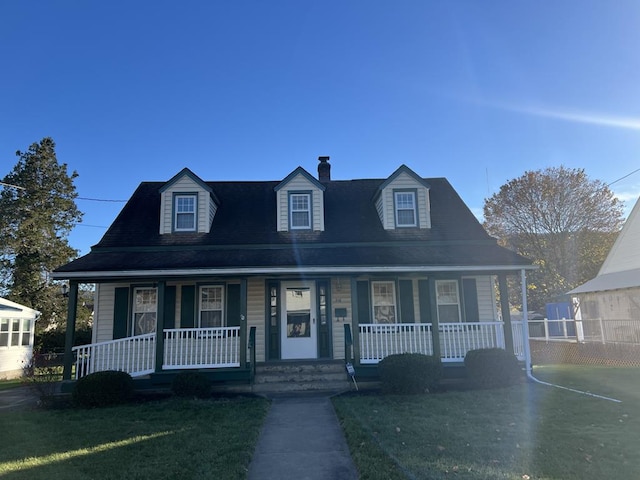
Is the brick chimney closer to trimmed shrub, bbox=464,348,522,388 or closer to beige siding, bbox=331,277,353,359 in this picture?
beige siding, bbox=331,277,353,359

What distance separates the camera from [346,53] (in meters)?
10.9

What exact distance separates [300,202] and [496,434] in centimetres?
894

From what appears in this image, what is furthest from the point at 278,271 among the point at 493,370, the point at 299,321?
the point at 493,370

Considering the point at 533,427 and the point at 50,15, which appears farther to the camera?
the point at 50,15

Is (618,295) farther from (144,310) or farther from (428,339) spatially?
(144,310)

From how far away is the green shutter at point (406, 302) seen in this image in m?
11.9

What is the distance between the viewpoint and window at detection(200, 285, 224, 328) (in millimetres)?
11750

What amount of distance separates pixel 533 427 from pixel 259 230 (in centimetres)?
906

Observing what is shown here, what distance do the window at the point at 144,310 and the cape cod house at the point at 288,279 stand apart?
28 millimetres

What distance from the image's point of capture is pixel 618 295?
18.0m

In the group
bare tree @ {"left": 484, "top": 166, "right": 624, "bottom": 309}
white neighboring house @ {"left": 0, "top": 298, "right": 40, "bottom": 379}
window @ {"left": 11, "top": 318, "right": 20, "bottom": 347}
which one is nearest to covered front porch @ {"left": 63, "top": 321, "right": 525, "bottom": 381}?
white neighboring house @ {"left": 0, "top": 298, "right": 40, "bottom": 379}

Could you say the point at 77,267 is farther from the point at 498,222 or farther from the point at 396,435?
the point at 498,222

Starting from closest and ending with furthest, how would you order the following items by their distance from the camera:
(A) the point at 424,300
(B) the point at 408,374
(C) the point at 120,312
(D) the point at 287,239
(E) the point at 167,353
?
(B) the point at 408,374 → (E) the point at 167,353 → (C) the point at 120,312 → (A) the point at 424,300 → (D) the point at 287,239

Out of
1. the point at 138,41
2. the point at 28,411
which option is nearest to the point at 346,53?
the point at 138,41
